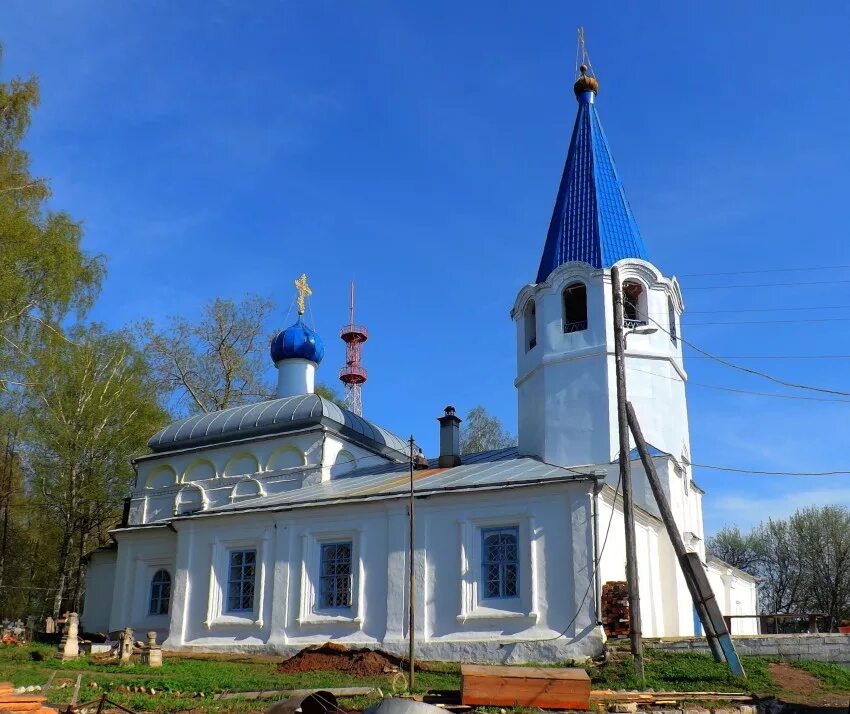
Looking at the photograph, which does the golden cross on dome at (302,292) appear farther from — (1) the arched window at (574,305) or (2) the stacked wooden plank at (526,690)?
(2) the stacked wooden plank at (526,690)

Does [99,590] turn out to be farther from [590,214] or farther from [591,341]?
[590,214]

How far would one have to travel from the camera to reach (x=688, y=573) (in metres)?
12.8

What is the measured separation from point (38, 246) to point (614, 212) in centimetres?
1244

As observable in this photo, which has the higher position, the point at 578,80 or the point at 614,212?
the point at 578,80

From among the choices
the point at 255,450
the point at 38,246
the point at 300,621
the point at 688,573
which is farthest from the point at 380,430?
the point at 688,573

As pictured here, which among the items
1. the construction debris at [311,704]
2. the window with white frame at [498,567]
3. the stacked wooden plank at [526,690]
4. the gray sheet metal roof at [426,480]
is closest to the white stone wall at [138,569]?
the gray sheet metal roof at [426,480]

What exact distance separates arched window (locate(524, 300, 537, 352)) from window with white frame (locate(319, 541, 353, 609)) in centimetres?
630

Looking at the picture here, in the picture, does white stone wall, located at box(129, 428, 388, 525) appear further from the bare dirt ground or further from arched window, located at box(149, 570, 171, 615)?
the bare dirt ground

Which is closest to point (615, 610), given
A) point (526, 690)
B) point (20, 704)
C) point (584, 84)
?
point (526, 690)

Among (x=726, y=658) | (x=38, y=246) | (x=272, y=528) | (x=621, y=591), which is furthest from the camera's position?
(x=272, y=528)

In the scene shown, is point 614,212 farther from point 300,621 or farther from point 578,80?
point 300,621

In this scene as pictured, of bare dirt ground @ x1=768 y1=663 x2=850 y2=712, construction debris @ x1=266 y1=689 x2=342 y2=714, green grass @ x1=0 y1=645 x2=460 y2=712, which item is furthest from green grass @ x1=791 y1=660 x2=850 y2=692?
construction debris @ x1=266 y1=689 x2=342 y2=714

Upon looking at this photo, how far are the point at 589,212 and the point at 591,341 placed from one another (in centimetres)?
346

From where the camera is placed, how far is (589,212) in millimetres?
20359
